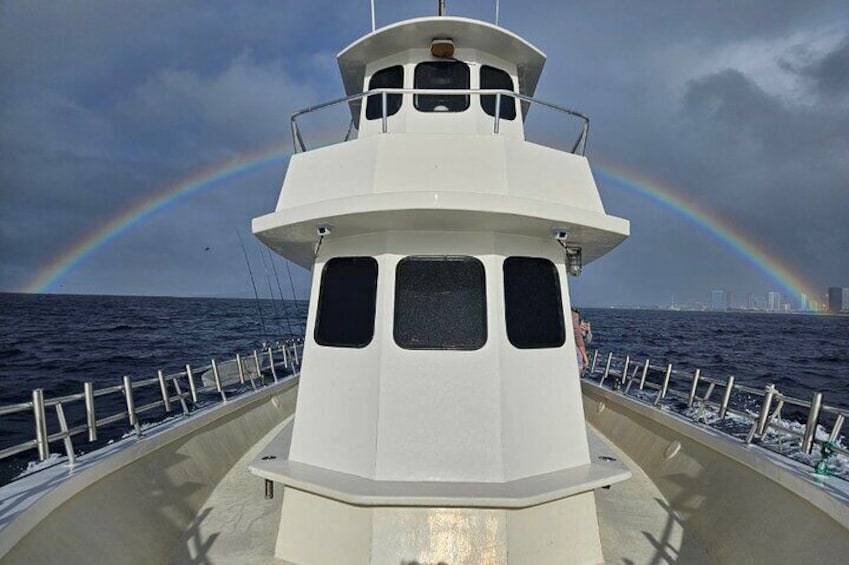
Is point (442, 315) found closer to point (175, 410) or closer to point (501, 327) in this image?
point (501, 327)

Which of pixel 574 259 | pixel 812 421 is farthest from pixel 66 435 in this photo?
pixel 812 421

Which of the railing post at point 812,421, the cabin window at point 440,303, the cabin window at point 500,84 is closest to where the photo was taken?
the railing post at point 812,421

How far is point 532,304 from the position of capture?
522 cm

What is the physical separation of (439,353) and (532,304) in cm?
106

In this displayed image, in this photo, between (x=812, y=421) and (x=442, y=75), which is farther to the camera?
(x=442, y=75)

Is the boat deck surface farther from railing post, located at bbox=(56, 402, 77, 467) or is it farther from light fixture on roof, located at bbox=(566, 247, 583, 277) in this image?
light fixture on roof, located at bbox=(566, 247, 583, 277)

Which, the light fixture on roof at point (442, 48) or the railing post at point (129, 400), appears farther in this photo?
Answer: the light fixture on roof at point (442, 48)

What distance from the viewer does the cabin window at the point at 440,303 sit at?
193 inches

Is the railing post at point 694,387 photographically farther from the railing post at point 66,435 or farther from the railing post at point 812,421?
the railing post at point 66,435

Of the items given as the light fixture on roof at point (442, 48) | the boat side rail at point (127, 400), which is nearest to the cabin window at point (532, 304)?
the light fixture on roof at point (442, 48)

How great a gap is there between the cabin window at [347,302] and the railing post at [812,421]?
152 inches

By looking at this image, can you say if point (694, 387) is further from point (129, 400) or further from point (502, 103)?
point (129, 400)

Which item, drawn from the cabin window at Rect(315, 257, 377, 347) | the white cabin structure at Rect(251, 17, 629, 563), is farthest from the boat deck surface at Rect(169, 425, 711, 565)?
the cabin window at Rect(315, 257, 377, 347)

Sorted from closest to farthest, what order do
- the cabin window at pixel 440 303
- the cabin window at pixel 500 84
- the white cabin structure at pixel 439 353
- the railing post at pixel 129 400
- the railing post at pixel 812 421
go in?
Result: 1. the white cabin structure at pixel 439 353
2. the railing post at pixel 812 421
3. the cabin window at pixel 440 303
4. the railing post at pixel 129 400
5. the cabin window at pixel 500 84
